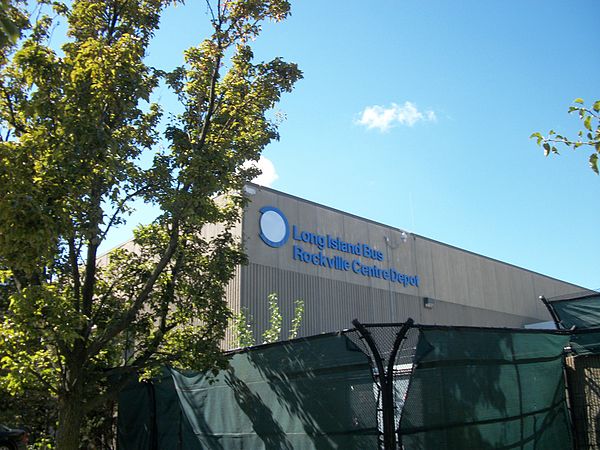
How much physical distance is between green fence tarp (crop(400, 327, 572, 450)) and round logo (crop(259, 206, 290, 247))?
50.1 ft

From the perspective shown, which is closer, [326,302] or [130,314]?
[130,314]

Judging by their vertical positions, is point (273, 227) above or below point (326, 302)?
above

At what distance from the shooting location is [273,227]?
22047 millimetres

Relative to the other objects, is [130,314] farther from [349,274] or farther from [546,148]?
[349,274]

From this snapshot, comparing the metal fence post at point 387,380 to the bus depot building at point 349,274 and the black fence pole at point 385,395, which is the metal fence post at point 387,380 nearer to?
the black fence pole at point 385,395

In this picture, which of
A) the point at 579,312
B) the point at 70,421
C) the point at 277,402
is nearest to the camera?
the point at 277,402

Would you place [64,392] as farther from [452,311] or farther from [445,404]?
[452,311]

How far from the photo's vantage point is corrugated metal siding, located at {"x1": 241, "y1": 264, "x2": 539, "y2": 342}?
2061cm

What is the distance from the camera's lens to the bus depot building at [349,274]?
69.9 feet

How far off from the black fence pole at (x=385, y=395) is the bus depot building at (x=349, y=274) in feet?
41.1

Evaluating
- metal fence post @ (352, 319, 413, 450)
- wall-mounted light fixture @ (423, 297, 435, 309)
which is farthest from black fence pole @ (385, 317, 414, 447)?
wall-mounted light fixture @ (423, 297, 435, 309)

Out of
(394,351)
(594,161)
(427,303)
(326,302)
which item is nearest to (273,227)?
(326,302)

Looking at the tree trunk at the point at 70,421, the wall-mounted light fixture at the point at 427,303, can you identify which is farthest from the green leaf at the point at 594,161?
the wall-mounted light fixture at the point at 427,303

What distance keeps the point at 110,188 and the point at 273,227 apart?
14.3 meters
